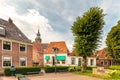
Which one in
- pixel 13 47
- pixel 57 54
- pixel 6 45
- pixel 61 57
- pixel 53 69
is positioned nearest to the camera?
pixel 6 45

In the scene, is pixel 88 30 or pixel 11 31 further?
pixel 11 31

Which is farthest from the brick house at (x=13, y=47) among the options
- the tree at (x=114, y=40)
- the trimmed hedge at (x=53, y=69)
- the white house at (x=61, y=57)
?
the tree at (x=114, y=40)

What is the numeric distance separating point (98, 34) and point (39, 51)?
27.6 metres

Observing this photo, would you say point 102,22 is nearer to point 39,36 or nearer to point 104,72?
point 104,72

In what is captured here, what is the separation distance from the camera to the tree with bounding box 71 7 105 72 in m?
36.1

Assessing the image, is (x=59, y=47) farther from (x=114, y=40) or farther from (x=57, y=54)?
Result: (x=114, y=40)

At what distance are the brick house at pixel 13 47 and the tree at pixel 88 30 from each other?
431 inches

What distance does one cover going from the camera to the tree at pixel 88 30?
36094 mm

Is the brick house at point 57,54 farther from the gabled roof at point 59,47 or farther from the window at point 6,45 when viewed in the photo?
the window at point 6,45

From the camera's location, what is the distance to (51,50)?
186ft

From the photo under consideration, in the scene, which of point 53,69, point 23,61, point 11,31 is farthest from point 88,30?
point 11,31

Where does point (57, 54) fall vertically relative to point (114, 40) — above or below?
below

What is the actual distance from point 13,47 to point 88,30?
14.6 meters

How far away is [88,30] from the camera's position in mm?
36375
